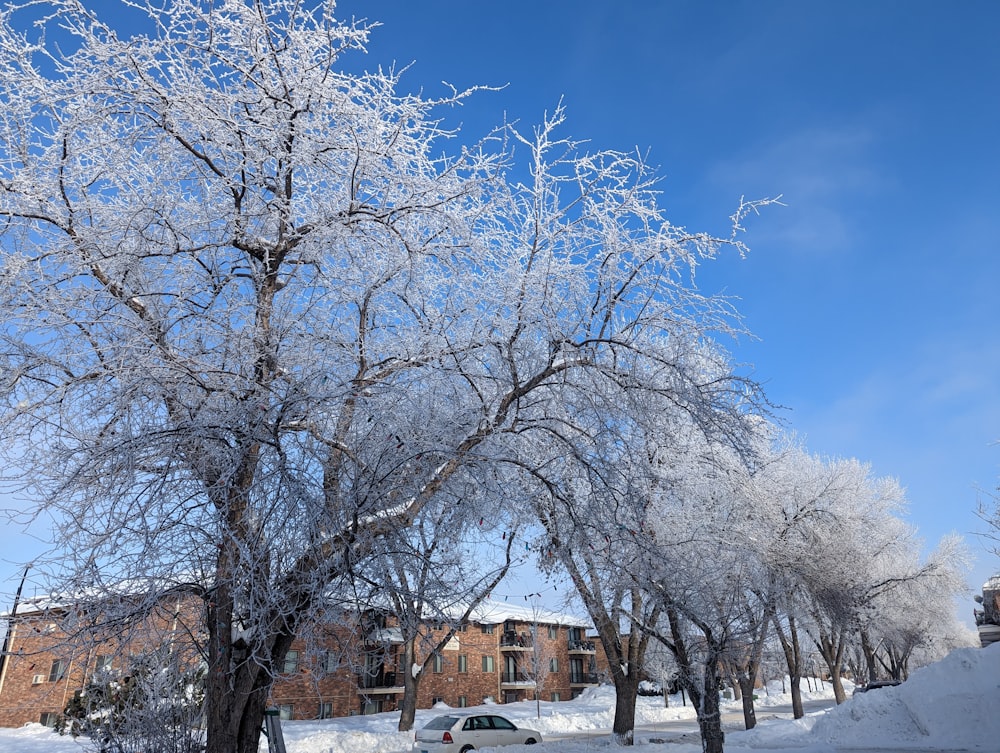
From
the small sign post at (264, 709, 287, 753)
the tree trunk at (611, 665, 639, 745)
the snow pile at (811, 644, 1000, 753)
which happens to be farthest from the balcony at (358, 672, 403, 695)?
the small sign post at (264, 709, 287, 753)

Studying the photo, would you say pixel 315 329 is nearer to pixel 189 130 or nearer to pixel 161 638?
pixel 189 130

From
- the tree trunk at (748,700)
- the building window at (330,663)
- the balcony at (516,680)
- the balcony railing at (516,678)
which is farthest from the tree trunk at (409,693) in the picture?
the balcony railing at (516,678)

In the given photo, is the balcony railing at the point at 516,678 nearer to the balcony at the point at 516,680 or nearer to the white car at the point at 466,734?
the balcony at the point at 516,680

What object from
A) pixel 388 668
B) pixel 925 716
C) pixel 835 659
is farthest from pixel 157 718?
pixel 388 668

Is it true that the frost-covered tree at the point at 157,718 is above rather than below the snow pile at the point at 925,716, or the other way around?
above

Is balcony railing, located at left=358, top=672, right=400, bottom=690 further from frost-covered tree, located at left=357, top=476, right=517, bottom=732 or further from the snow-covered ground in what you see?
frost-covered tree, located at left=357, top=476, right=517, bottom=732

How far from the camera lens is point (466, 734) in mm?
18594

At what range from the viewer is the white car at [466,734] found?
17.9m

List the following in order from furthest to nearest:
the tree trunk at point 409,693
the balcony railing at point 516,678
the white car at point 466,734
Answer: the balcony railing at point 516,678 < the tree trunk at point 409,693 < the white car at point 466,734

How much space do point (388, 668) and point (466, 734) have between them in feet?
78.0

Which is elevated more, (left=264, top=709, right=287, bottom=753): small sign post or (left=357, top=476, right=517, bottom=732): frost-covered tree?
(left=357, top=476, right=517, bottom=732): frost-covered tree

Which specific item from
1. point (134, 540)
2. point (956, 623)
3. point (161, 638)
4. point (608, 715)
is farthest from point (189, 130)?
point (956, 623)

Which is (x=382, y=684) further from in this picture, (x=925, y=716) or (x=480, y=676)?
(x=925, y=716)

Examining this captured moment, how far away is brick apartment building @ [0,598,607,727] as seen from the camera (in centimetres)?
659
